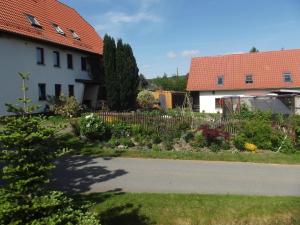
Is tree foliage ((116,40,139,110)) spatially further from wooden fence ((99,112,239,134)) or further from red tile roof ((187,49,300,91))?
red tile roof ((187,49,300,91))

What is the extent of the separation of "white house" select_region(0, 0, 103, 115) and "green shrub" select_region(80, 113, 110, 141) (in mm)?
6450

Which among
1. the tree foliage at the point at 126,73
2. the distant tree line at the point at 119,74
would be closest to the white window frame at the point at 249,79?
the tree foliage at the point at 126,73

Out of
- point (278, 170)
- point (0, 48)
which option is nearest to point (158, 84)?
point (0, 48)

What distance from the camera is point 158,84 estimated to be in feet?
197

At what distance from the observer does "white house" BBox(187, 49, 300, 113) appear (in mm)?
43781

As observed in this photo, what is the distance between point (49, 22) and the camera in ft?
104

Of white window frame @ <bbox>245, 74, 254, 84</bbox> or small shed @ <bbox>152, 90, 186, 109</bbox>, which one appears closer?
small shed @ <bbox>152, 90, 186, 109</bbox>

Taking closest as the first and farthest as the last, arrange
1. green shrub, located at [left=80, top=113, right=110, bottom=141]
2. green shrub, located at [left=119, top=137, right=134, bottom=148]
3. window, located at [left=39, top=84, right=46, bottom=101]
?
green shrub, located at [left=119, top=137, right=134, bottom=148] → green shrub, located at [left=80, top=113, right=110, bottom=141] → window, located at [left=39, top=84, right=46, bottom=101]

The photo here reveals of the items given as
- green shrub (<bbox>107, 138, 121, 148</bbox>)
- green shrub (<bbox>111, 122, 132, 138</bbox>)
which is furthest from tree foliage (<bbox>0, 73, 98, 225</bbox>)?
green shrub (<bbox>111, 122, 132, 138</bbox>)

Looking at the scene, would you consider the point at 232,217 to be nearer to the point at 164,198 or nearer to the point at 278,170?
the point at 164,198

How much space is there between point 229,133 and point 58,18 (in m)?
21.9

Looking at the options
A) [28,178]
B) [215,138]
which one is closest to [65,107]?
[215,138]

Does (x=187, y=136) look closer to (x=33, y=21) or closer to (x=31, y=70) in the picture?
(x=31, y=70)

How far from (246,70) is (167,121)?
29.5m
